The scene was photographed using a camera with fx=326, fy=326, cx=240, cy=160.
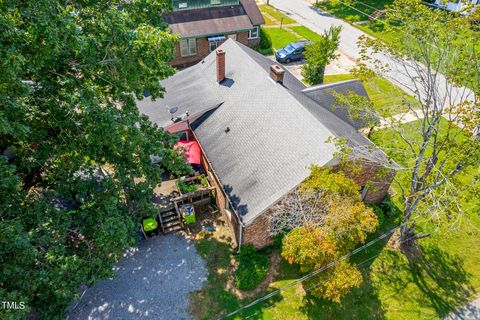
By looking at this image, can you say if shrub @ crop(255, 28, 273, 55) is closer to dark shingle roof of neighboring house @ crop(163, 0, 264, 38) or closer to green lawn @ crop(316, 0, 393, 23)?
dark shingle roof of neighboring house @ crop(163, 0, 264, 38)

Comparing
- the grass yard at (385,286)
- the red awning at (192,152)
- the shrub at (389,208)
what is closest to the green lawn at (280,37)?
the red awning at (192,152)

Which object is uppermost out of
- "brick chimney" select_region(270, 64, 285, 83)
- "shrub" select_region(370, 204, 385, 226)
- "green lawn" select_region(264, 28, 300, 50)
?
"brick chimney" select_region(270, 64, 285, 83)

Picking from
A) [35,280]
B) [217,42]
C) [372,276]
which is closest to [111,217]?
[35,280]

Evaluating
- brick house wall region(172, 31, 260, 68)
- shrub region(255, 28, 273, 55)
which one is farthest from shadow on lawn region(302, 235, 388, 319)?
shrub region(255, 28, 273, 55)

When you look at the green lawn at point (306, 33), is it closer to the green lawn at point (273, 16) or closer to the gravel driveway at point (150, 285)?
the green lawn at point (273, 16)

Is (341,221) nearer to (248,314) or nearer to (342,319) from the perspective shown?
(342,319)

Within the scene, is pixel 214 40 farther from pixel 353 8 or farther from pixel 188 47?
pixel 353 8
